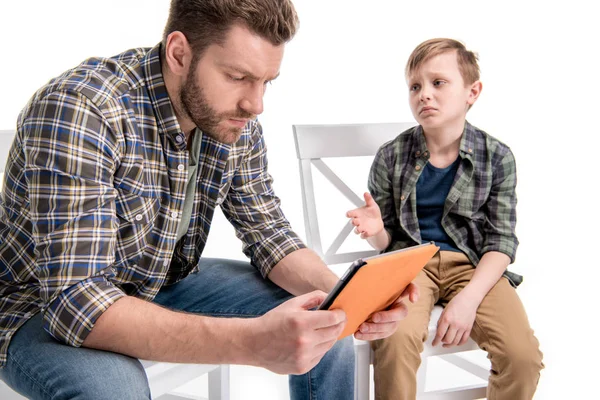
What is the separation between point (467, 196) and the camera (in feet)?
6.31

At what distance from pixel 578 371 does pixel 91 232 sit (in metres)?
1.98

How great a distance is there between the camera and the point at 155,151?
1.40 m

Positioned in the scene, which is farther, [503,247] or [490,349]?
[503,247]

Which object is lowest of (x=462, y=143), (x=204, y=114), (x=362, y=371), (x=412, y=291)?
(x=362, y=371)

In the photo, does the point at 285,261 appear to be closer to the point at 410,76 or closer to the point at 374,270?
the point at 374,270

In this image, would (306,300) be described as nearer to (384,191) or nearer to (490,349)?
(490,349)

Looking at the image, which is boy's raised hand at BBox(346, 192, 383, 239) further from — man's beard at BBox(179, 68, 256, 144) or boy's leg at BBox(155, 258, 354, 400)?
man's beard at BBox(179, 68, 256, 144)

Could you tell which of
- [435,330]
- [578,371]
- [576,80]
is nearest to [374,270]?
[435,330]

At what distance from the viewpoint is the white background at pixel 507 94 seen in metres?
2.79

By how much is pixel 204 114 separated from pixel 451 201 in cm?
82

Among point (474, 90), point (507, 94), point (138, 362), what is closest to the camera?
point (138, 362)

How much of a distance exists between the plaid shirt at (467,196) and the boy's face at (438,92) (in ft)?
0.27

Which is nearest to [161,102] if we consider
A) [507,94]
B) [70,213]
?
[70,213]

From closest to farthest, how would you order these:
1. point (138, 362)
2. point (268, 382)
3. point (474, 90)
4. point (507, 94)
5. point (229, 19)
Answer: point (138, 362) → point (229, 19) → point (474, 90) → point (268, 382) → point (507, 94)
